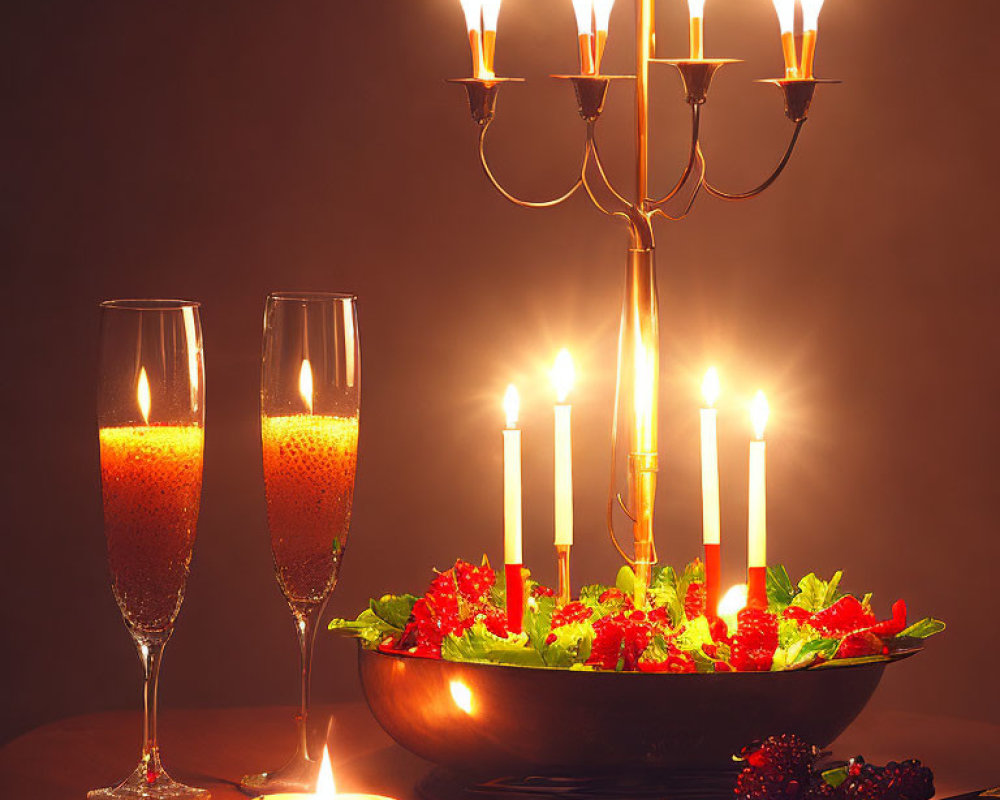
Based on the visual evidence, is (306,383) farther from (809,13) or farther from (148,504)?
(809,13)

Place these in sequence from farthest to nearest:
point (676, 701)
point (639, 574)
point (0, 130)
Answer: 1. point (0, 130)
2. point (639, 574)
3. point (676, 701)

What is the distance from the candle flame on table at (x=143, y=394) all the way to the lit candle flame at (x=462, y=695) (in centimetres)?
33

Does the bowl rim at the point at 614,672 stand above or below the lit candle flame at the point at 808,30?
below

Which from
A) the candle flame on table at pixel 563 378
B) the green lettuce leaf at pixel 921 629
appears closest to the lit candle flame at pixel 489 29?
the candle flame on table at pixel 563 378

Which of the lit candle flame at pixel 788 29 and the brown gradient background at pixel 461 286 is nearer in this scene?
the lit candle flame at pixel 788 29

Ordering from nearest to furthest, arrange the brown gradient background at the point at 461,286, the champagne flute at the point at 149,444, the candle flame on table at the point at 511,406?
the champagne flute at the point at 149,444 → the candle flame on table at the point at 511,406 → the brown gradient background at the point at 461,286

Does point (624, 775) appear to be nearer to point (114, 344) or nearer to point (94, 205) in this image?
point (114, 344)

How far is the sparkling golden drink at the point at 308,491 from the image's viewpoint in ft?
4.22

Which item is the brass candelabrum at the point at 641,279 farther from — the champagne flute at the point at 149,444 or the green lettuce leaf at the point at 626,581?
the champagne flute at the point at 149,444

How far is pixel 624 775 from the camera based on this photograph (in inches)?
45.4

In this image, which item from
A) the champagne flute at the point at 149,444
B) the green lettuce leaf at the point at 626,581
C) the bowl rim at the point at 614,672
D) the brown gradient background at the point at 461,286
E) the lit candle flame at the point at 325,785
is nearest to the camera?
the lit candle flame at the point at 325,785

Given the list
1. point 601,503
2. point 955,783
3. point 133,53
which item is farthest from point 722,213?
point 955,783

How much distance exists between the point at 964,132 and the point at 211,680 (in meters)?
1.62

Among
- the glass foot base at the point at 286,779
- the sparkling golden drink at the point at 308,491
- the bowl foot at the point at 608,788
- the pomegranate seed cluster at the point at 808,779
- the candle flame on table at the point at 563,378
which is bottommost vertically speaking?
the glass foot base at the point at 286,779
